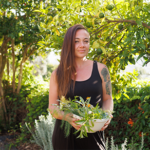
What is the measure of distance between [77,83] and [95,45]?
427mm

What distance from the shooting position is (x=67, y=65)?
1.75 meters

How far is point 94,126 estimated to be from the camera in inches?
53.4

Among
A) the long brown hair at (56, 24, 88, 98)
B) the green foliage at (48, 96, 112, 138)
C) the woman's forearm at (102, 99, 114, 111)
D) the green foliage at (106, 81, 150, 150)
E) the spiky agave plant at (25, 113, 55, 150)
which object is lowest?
the spiky agave plant at (25, 113, 55, 150)

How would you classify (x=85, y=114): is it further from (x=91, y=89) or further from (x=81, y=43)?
(x=81, y=43)

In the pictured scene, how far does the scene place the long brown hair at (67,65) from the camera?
1690 mm

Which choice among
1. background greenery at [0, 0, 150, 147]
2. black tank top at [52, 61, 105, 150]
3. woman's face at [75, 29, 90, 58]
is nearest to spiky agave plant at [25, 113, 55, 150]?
background greenery at [0, 0, 150, 147]

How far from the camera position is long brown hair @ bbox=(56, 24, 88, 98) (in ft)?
5.55

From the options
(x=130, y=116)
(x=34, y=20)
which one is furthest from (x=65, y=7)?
(x=34, y=20)

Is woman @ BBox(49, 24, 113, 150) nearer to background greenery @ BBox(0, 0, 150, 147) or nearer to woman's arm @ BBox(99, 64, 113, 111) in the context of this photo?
woman's arm @ BBox(99, 64, 113, 111)

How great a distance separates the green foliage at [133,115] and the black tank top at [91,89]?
Result: 96 centimetres

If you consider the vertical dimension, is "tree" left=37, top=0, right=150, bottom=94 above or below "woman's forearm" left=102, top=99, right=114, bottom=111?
above

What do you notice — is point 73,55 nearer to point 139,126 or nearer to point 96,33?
point 96,33

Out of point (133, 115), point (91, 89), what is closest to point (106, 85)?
point (91, 89)

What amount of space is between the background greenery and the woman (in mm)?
226
